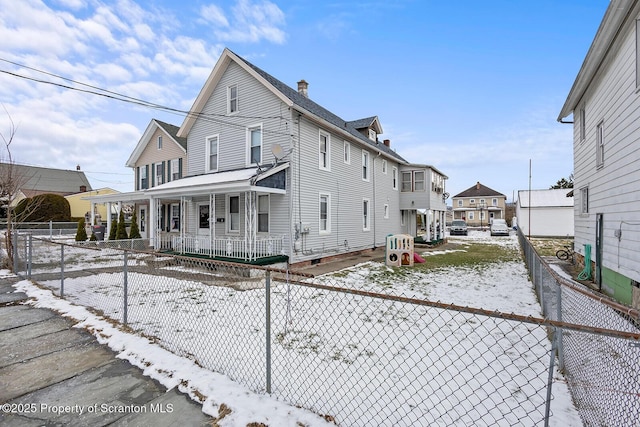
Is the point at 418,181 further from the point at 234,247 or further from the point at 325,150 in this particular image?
the point at 234,247

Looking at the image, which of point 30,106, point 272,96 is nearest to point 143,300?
point 272,96

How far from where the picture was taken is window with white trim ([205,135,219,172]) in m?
14.3

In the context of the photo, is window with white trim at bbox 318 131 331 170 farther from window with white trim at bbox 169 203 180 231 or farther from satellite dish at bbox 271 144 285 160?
window with white trim at bbox 169 203 180 231

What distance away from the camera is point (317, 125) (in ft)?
42.3

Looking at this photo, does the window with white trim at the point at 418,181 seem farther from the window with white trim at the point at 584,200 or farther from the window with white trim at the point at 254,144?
the window with white trim at the point at 254,144

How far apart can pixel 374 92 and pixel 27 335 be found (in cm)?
2054

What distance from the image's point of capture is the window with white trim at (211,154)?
14.3 meters

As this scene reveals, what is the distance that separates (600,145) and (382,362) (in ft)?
31.8

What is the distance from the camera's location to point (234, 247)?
38.4 feet

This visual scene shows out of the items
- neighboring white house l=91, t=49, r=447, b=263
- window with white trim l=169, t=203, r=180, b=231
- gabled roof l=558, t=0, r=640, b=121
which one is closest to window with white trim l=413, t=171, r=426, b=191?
neighboring white house l=91, t=49, r=447, b=263

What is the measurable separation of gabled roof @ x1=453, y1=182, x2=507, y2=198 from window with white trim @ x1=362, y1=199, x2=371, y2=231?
4662cm

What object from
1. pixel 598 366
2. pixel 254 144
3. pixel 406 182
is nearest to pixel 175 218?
pixel 254 144

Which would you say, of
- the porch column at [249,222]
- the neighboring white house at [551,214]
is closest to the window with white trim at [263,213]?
the porch column at [249,222]

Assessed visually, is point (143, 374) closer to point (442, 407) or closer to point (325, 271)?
point (442, 407)
